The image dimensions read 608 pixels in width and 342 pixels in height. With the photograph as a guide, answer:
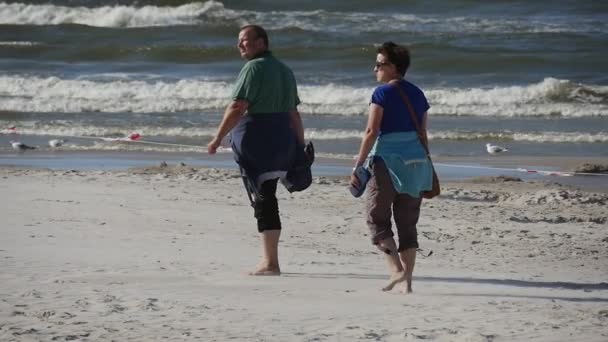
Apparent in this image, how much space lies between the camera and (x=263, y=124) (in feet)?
22.1

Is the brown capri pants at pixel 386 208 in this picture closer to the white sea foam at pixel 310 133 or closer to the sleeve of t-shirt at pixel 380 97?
the sleeve of t-shirt at pixel 380 97

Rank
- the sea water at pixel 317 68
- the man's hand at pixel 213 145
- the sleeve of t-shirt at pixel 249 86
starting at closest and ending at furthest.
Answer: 1. the sleeve of t-shirt at pixel 249 86
2. the man's hand at pixel 213 145
3. the sea water at pixel 317 68

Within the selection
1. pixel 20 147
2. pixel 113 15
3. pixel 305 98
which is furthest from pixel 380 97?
pixel 113 15

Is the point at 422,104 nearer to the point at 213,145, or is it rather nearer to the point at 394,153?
the point at 394,153

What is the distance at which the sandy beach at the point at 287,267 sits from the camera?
5438 mm

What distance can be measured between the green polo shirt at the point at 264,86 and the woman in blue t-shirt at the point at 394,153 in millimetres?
624

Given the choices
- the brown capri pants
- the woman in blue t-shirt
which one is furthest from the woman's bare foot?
the brown capri pants

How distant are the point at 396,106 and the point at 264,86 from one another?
793 mm

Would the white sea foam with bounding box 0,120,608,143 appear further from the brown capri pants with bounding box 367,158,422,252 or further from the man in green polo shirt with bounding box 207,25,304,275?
the brown capri pants with bounding box 367,158,422,252

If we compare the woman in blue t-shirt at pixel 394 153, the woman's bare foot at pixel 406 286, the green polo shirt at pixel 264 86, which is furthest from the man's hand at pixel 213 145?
the woman's bare foot at pixel 406 286

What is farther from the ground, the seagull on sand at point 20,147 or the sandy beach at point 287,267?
the sandy beach at point 287,267

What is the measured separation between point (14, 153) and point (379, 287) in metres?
8.72

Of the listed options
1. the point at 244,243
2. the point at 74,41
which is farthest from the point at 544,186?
the point at 74,41

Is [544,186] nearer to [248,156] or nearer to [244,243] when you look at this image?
[244,243]
